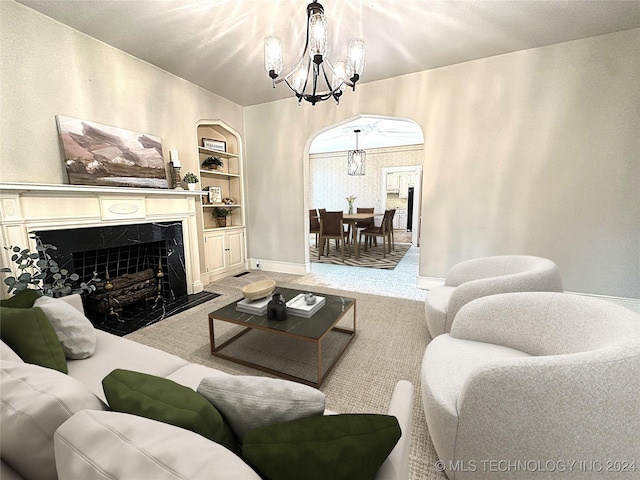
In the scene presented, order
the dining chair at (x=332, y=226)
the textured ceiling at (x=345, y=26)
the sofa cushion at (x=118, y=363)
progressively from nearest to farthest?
the sofa cushion at (x=118, y=363)
the textured ceiling at (x=345, y=26)
the dining chair at (x=332, y=226)

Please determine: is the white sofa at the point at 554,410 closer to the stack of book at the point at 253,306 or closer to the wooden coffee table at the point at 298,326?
the wooden coffee table at the point at 298,326

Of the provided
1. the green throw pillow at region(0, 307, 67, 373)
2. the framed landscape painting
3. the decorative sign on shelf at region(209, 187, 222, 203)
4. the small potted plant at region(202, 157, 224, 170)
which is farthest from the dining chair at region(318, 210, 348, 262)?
the green throw pillow at region(0, 307, 67, 373)

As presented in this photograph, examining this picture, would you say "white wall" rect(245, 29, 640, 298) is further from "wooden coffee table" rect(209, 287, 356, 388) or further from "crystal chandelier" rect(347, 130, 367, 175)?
"crystal chandelier" rect(347, 130, 367, 175)

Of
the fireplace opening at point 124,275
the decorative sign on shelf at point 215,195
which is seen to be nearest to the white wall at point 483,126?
the decorative sign on shelf at point 215,195

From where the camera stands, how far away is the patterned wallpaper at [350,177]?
764 centimetres

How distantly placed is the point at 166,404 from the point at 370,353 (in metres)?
1.73

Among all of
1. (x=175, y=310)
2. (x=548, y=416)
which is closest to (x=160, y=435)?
(x=548, y=416)

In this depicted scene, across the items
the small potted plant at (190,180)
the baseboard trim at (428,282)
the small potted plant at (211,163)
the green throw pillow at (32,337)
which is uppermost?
the small potted plant at (211,163)

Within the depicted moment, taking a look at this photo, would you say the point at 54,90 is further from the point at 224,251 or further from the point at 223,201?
the point at 224,251

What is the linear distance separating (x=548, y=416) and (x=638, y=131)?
3349 millimetres

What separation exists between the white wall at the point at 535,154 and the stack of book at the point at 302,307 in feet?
6.95

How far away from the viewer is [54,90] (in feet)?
7.77

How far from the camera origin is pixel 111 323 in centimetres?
263

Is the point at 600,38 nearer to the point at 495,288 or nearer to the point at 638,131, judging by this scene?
the point at 638,131
